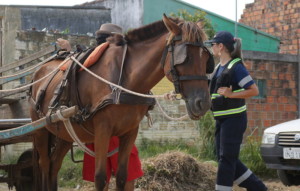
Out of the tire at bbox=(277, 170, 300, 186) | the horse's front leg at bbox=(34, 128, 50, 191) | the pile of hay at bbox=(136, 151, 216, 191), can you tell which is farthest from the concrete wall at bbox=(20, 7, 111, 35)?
the horse's front leg at bbox=(34, 128, 50, 191)

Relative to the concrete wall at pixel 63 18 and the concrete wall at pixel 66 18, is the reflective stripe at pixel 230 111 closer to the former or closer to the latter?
the concrete wall at pixel 63 18

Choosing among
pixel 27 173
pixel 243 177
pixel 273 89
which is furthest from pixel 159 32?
pixel 273 89

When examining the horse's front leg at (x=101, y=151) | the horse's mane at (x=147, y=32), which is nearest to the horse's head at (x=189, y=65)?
the horse's mane at (x=147, y=32)

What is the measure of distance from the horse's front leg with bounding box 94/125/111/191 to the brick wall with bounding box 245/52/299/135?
279 inches

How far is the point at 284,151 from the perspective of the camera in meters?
8.16

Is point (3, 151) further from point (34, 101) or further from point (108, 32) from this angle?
point (108, 32)

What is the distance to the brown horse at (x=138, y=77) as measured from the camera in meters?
4.51

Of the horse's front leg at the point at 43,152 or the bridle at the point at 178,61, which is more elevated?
the bridle at the point at 178,61

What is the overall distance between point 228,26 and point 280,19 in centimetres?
176

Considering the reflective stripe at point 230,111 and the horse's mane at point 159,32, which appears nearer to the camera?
the horse's mane at point 159,32

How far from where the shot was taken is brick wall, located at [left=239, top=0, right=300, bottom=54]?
15359 millimetres

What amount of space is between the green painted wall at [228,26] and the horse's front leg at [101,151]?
1129 cm

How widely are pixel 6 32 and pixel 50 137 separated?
4.89m

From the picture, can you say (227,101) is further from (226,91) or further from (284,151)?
(284,151)
